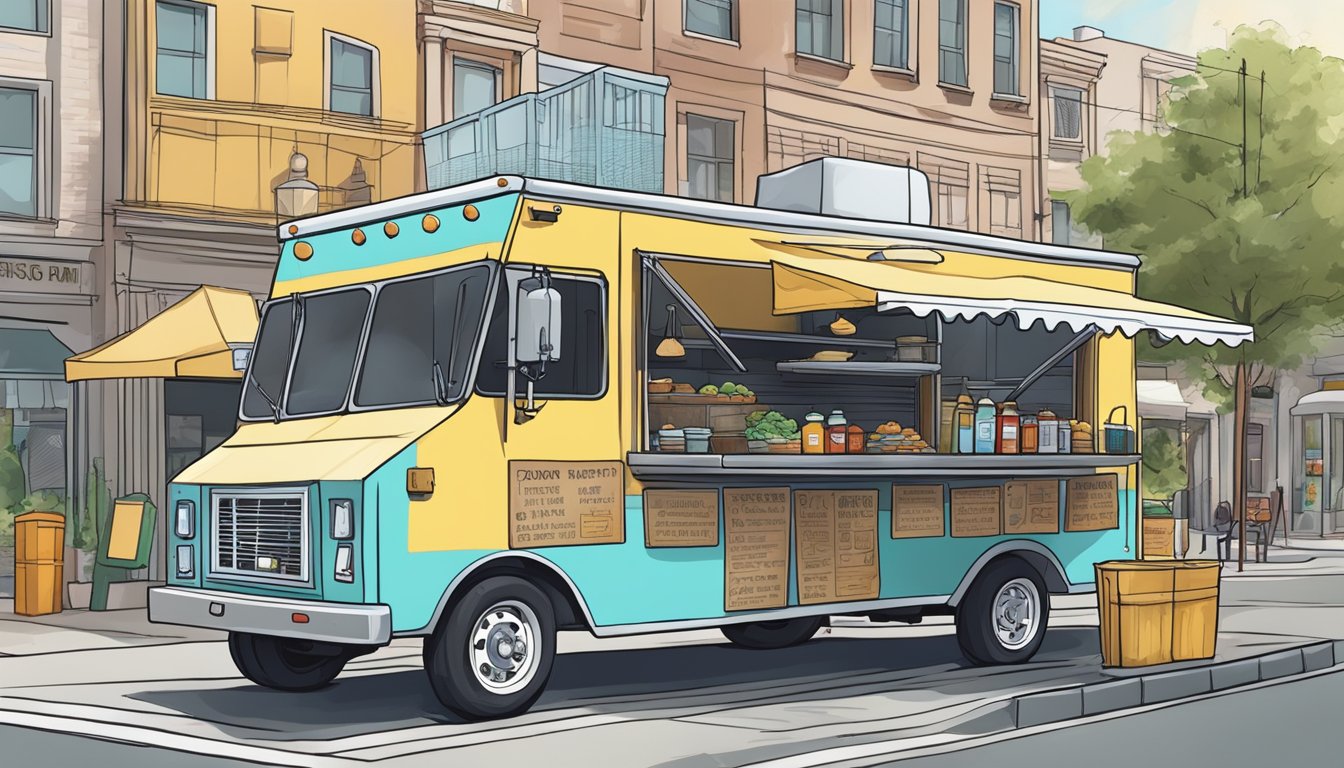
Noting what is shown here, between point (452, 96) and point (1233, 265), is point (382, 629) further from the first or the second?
point (1233, 265)

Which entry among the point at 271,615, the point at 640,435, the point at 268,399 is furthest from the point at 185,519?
the point at 640,435

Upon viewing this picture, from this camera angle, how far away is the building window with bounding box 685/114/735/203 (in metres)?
27.0

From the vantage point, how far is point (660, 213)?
11.9 metres

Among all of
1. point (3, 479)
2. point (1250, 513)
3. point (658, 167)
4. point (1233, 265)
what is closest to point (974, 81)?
point (1233, 265)

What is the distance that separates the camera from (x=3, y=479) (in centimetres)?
1994

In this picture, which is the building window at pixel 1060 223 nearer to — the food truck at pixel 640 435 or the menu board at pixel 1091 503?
the food truck at pixel 640 435

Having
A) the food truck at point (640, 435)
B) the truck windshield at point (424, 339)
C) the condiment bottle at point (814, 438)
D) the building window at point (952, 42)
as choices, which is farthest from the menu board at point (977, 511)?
the building window at point (952, 42)

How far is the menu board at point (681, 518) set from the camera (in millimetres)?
11648

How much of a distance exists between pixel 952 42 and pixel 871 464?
65.5 feet

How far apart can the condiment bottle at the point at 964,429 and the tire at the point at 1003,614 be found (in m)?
0.97

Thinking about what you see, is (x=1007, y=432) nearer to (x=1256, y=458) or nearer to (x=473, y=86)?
(x=473, y=86)

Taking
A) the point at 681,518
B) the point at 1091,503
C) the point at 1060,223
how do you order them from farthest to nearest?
the point at 1060,223 < the point at 1091,503 < the point at 681,518

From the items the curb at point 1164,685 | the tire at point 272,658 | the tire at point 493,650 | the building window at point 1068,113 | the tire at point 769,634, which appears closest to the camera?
the tire at point 493,650

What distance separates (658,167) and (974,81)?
51.1ft
